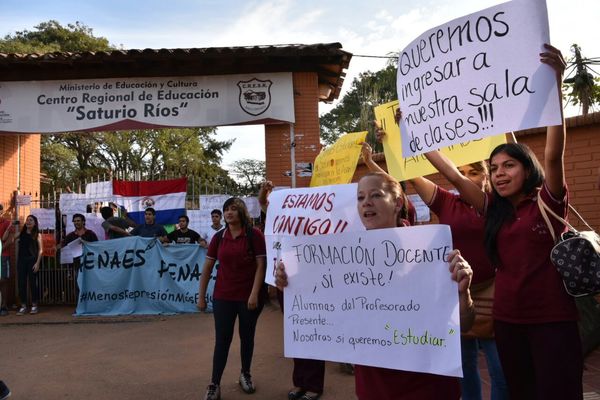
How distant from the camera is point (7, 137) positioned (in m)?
9.48

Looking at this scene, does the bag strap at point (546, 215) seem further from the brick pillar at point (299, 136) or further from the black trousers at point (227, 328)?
the brick pillar at point (299, 136)

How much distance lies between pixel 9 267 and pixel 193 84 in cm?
529

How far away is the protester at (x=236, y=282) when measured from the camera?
4168 mm

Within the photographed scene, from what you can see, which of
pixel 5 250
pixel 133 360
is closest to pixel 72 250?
pixel 5 250

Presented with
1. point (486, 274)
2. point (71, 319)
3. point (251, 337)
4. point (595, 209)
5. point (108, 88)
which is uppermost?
point (108, 88)

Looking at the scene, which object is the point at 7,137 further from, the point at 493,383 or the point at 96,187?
the point at 493,383

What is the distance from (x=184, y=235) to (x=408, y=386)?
7.32 m

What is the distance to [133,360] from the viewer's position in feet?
18.2

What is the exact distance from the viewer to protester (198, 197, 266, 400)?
13.7ft

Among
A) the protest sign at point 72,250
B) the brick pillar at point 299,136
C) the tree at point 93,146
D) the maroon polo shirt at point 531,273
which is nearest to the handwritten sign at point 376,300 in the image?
the maroon polo shirt at point 531,273

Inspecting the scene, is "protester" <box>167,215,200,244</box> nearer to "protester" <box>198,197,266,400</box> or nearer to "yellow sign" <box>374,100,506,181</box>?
"protester" <box>198,197,266,400</box>

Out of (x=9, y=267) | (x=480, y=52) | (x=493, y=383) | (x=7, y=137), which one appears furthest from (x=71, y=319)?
(x=480, y=52)

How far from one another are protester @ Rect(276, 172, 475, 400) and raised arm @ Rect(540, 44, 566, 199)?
63 centimetres

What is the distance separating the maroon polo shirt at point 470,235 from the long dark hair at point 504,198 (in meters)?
0.37
